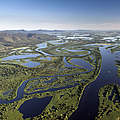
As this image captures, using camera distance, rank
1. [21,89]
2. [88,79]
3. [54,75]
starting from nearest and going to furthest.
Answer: [21,89]
[88,79]
[54,75]

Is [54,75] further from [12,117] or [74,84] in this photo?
[12,117]

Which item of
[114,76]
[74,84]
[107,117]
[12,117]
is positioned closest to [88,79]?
[74,84]

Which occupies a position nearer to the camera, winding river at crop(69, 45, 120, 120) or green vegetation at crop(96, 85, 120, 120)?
green vegetation at crop(96, 85, 120, 120)

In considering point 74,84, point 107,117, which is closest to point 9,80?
point 74,84

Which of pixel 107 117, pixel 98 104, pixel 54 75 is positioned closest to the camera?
pixel 107 117

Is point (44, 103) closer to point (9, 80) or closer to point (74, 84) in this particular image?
point (74, 84)

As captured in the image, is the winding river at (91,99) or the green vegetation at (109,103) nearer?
the green vegetation at (109,103)

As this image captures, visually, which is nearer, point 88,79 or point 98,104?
point 98,104

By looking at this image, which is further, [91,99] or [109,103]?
[91,99]

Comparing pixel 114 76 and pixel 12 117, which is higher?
pixel 114 76
